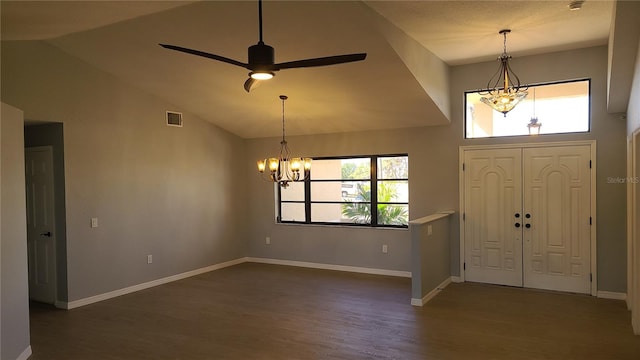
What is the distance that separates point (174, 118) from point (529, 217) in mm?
5563

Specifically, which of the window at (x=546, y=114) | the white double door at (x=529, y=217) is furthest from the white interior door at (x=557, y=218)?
the window at (x=546, y=114)

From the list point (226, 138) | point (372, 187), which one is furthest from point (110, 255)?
point (372, 187)

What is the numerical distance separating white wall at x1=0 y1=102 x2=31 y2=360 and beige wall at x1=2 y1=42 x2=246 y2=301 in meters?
1.56

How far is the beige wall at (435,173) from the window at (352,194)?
0.18m

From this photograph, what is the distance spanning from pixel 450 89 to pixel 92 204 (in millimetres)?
5341

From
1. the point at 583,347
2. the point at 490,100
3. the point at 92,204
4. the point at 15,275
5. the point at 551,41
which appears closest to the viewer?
the point at 15,275

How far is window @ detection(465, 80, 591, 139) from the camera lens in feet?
18.7

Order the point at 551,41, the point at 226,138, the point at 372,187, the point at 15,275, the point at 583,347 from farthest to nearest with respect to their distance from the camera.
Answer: the point at 226,138 < the point at 372,187 < the point at 551,41 < the point at 583,347 < the point at 15,275

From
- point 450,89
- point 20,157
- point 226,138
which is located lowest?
point 20,157

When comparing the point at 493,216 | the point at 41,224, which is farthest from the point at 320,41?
the point at 41,224

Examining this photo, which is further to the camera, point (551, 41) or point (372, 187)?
point (372, 187)

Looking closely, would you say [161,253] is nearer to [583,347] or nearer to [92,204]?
[92,204]

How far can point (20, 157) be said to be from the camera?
3.77 metres

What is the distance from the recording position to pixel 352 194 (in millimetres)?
7422
